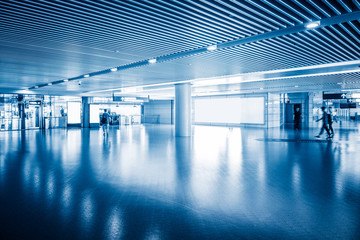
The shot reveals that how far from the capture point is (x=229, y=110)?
31.9 metres

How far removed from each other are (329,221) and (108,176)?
520 centimetres

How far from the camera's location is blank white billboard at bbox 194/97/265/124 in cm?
2959

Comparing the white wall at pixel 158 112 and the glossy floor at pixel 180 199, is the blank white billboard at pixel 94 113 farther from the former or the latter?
the glossy floor at pixel 180 199

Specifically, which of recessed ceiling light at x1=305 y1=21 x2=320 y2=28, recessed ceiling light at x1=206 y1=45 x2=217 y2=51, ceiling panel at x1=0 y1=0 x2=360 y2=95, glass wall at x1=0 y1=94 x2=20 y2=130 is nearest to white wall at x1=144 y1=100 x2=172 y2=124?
glass wall at x1=0 y1=94 x2=20 y2=130

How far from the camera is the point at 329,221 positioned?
4109mm

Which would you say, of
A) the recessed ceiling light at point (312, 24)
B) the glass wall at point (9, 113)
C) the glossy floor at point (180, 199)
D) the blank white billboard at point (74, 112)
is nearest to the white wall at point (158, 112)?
the blank white billboard at point (74, 112)

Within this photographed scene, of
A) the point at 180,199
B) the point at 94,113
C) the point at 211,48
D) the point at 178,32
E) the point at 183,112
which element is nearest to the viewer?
the point at 180,199

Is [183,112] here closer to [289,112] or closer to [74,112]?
[74,112]

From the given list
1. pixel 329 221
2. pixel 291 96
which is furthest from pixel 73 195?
pixel 291 96

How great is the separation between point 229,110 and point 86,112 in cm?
1730

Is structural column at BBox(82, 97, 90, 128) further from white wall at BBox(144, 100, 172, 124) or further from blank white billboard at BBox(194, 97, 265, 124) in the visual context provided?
blank white billboard at BBox(194, 97, 265, 124)

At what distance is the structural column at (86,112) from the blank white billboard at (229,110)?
46.3 feet

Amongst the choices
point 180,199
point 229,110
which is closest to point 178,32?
point 180,199

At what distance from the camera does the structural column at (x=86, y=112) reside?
30609 mm
